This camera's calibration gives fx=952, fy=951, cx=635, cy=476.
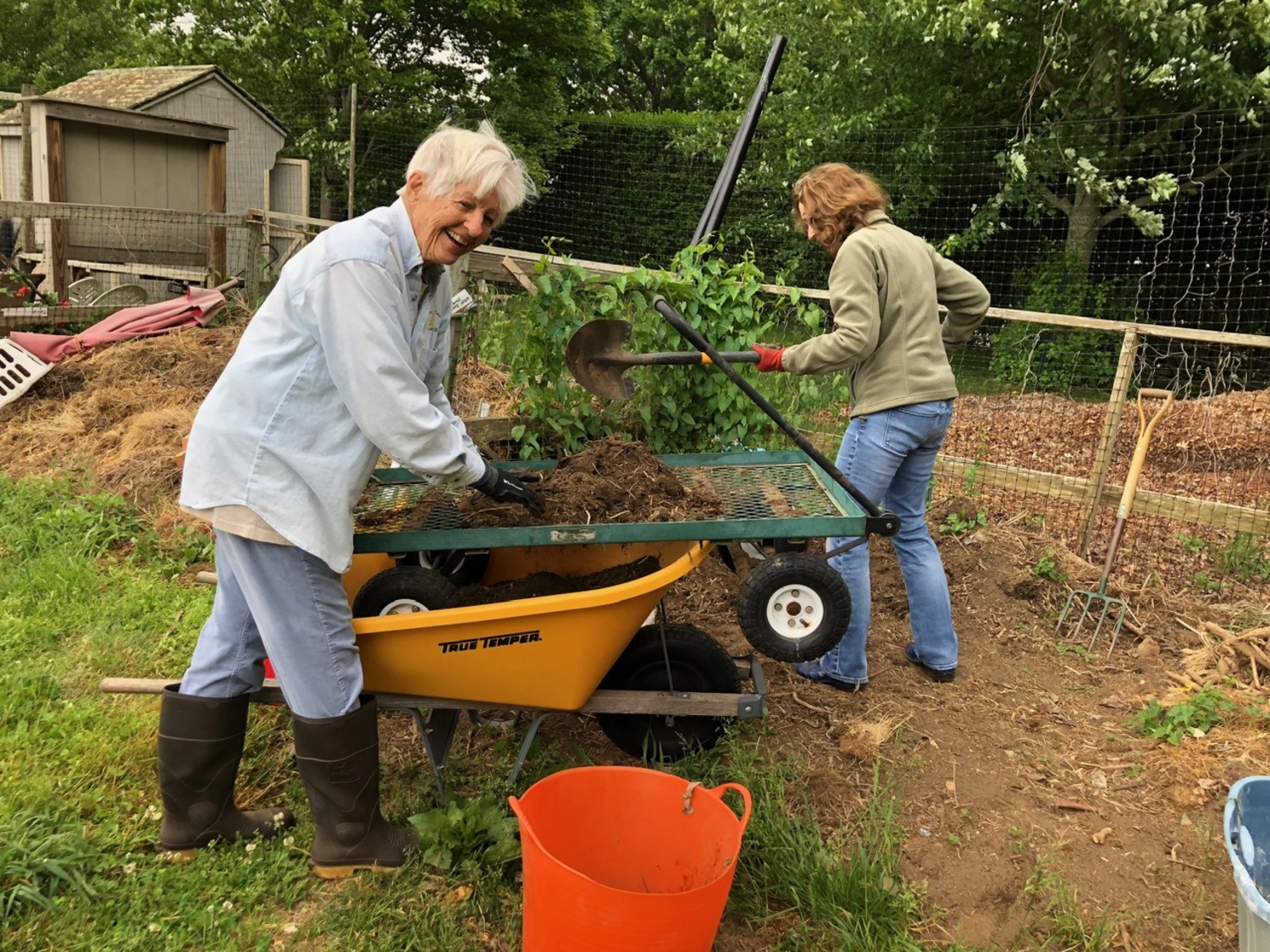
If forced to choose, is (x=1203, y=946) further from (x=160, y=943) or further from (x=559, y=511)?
(x=160, y=943)

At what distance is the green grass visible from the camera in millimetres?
2256

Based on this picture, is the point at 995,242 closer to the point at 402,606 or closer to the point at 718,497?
the point at 718,497

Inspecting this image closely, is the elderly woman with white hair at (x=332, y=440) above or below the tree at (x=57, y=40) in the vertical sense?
below

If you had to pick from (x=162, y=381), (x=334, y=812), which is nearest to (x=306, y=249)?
(x=334, y=812)

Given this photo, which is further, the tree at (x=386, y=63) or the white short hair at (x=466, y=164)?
the tree at (x=386, y=63)

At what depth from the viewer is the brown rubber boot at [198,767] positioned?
2457 millimetres

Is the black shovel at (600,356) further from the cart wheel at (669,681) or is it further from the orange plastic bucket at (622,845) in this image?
the orange plastic bucket at (622,845)

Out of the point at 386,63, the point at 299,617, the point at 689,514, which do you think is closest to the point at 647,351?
the point at 689,514

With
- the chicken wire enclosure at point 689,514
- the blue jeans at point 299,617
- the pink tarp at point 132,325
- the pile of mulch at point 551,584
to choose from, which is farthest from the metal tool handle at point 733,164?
the pink tarp at point 132,325

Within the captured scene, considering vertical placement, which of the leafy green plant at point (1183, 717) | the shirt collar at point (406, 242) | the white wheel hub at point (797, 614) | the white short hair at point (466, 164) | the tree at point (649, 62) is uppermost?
the tree at point (649, 62)

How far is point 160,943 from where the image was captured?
222 centimetres

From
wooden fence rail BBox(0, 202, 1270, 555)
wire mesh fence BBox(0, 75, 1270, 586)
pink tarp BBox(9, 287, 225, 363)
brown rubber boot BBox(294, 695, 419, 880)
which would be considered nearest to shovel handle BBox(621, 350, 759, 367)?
wooden fence rail BBox(0, 202, 1270, 555)

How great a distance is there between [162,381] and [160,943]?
532cm

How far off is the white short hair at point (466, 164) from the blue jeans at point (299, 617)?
91 cm
